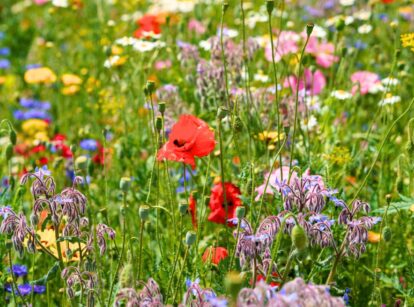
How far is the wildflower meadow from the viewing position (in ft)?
6.11

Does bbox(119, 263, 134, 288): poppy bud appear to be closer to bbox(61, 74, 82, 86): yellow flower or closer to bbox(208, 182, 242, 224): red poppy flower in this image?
bbox(208, 182, 242, 224): red poppy flower

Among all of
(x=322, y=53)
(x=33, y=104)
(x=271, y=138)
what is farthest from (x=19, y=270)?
(x=33, y=104)

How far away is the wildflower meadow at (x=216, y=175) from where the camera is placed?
1862mm

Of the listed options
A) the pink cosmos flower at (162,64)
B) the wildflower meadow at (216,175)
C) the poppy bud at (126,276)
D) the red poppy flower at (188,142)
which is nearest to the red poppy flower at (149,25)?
the wildflower meadow at (216,175)

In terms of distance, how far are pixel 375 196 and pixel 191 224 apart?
2.33 ft

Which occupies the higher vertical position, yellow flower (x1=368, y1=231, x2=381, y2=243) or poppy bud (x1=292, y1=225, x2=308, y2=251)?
poppy bud (x1=292, y1=225, x2=308, y2=251)

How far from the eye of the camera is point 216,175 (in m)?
2.84

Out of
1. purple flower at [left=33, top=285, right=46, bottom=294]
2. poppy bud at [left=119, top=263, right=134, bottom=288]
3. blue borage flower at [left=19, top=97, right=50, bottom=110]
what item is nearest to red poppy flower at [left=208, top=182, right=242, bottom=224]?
purple flower at [left=33, top=285, right=46, bottom=294]

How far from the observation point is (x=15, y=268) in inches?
95.4

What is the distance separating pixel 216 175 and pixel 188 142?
0.60 meters

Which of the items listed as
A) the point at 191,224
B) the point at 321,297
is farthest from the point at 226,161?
the point at 321,297

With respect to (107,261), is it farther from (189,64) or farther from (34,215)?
(189,64)

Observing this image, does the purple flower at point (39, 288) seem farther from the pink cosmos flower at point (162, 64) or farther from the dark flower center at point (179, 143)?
the pink cosmos flower at point (162, 64)

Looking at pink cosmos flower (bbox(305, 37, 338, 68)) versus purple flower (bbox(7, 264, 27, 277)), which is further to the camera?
pink cosmos flower (bbox(305, 37, 338, 68))
